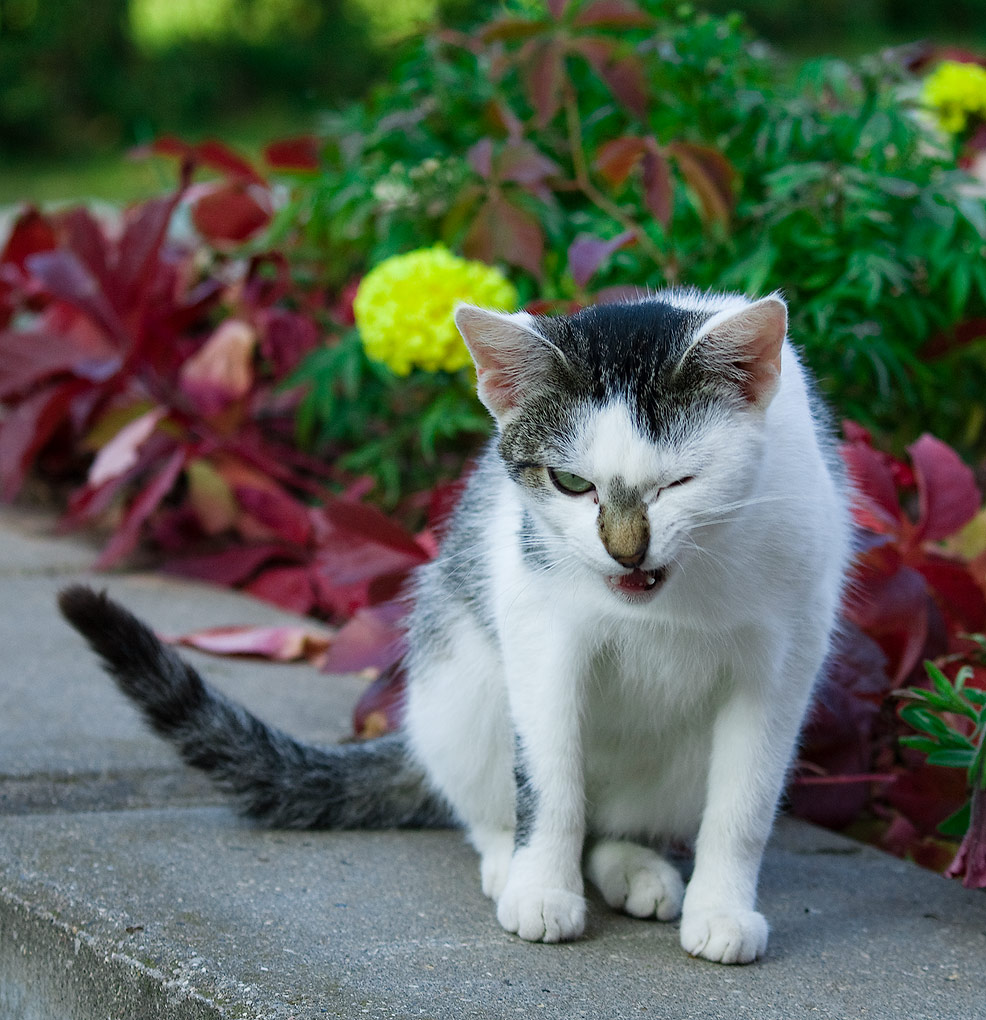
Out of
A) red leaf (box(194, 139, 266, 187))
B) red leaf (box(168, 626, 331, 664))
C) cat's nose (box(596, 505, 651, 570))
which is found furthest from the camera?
red leaf (box(194, 139, 266, 187))

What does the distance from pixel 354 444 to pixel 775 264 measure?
4.74 feet

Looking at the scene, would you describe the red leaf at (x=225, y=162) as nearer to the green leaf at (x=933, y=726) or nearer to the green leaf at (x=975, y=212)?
the green leaf at (x=975, y=212)

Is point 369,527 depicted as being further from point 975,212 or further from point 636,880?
point 975,212

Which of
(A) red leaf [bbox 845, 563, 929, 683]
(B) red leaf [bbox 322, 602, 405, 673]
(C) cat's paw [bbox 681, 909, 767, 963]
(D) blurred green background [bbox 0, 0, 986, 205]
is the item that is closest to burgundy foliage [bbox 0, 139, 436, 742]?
(B) red leaf [bbox 322, 602, 405, 673]

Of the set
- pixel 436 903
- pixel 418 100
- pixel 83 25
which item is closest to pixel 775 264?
pixel 418 100

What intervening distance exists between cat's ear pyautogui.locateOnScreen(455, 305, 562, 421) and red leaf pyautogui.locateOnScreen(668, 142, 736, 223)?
45.4 inches

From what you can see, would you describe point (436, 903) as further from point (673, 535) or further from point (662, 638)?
point (673, 535)

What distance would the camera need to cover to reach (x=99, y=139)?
11.2 metres

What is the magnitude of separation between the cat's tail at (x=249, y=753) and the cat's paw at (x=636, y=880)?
0.37 metres

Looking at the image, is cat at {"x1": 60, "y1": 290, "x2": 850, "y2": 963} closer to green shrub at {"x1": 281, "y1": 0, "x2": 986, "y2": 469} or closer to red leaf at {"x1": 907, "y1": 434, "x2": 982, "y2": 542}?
red leaf at {"x1": 907, "y1": 434, "x2": 982, "y2": 542}

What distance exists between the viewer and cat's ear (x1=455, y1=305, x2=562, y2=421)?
1.70 metres

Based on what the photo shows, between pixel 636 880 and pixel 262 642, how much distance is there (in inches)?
52.5

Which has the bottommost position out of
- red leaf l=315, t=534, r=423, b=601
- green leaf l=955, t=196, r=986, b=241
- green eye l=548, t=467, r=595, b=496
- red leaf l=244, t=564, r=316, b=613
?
red leaf l=244, t=564, r=316, b=613

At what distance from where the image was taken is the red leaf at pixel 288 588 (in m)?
3.35
